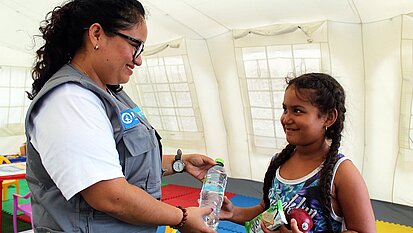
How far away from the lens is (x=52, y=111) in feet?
3.01

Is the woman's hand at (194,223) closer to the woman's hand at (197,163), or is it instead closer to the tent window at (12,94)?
the woman's hand at (197,163)

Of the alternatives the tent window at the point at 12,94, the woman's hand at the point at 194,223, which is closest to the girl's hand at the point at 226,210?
the woman's hand at the point at 194,223

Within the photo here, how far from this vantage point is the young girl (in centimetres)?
Answer: 123

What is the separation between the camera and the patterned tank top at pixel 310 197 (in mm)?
1282

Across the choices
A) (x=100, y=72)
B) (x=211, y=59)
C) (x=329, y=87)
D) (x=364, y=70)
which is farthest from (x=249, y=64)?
(x=100, y=72)

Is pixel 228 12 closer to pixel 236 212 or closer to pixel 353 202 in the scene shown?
pixel 236 212

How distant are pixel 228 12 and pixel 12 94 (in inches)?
178

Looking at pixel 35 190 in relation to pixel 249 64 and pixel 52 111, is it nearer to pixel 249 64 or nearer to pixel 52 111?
pixel 52 111

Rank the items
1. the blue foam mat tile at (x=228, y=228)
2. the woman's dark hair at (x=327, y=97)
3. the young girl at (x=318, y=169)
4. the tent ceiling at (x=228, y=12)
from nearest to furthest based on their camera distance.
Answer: the young girl at (x=318, y=169), the woman's dark hair at (x=327, y=97), the tent ceiling at (x=228, y=12), the blue foam mat tile at (x=228, y=228)

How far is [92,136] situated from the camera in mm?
907

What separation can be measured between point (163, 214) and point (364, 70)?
313cm

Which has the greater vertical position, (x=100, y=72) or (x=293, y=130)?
(x=100, y=72)

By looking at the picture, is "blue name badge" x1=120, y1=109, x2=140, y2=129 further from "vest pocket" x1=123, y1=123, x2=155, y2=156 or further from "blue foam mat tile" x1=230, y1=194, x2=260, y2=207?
"blue foam mat tile" x1=230, y1=194, x2=260, y2=207

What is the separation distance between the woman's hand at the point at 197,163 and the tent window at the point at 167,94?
11.1ft
